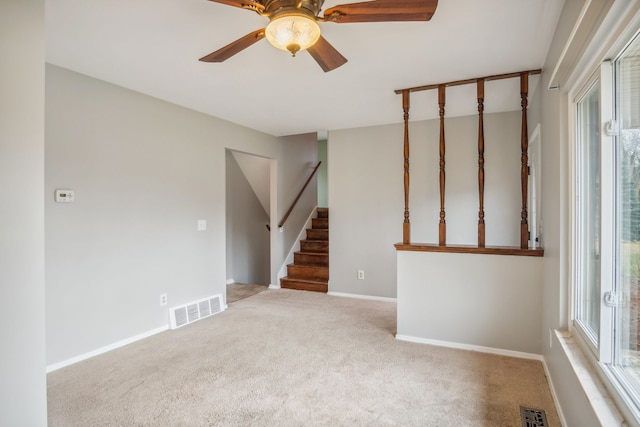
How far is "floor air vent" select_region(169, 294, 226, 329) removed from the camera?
11.6ft

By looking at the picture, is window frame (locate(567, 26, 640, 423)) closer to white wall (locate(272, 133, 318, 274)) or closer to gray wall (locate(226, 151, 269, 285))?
white wall (locate(272, 133, 318, 274))

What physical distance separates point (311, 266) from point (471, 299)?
110 inches

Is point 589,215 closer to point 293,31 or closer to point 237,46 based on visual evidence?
point 293,31

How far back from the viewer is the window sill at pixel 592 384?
1.18 meters

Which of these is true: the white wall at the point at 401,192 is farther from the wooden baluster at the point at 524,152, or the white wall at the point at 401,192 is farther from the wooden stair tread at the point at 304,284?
the wooden baluster at the point at 524,152

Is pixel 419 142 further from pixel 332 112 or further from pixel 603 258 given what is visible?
pixel 603 258

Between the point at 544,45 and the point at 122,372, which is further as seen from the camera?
the point at 122,372

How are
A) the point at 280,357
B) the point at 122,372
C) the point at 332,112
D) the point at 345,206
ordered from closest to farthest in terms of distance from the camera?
the point at 122,372 < the point at 280,357 < the point at 332,112 < the point at 345,206

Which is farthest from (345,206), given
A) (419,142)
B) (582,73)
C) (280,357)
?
(582,73)

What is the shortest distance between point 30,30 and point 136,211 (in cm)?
203

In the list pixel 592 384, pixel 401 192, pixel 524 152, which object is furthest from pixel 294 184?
pixel 592 384

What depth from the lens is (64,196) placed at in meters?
2.62

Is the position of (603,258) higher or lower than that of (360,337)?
higher

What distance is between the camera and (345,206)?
15.8 feet
